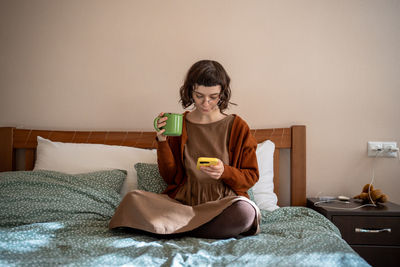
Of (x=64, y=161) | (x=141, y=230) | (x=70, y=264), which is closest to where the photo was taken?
(x=70, y=264)

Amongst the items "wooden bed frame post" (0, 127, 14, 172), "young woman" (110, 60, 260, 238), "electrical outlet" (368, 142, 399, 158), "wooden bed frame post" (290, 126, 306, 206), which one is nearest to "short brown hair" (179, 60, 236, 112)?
"young woman" (110, 60, 260, 238)

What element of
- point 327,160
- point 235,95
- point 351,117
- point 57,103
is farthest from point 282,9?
point 57,103

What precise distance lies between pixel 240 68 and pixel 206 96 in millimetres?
695

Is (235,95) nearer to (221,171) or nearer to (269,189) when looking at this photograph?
(269,189)

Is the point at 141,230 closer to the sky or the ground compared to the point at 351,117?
closer to the ground

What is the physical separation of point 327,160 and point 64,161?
1527mm

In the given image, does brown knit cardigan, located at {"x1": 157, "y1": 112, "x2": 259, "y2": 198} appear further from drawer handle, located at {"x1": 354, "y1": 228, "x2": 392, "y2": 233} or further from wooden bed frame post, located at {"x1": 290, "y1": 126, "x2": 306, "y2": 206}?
drawer handle, located at {"x1": 354, "y1": 228, "x2": 392, "y2": 233}

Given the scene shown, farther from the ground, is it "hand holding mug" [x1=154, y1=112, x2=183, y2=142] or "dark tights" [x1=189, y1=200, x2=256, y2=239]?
"hand holding mug" [x1=154, y1=112, x2=183, y2=142]

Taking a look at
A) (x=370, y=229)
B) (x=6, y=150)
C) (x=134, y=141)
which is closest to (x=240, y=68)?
(x=134, y=141)

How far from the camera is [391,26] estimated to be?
2.03 metres

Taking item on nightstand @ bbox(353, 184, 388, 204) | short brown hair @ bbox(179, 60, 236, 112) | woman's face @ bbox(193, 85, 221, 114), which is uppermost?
short brown hair @ bbox(179, 60, 236, 112)

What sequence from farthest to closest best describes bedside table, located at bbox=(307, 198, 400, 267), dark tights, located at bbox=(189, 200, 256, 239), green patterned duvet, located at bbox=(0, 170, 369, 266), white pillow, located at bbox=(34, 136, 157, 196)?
1. white pillow, located at bbox=(34, 136, 157, 196)
2. bedside table, located at bbox=(307, 198, 400, 267)
3. dark tights, located at bbox=(189, 200, 256, 239)
4. green patterned duvet, located at bbox=(0, 170, 369, 266)

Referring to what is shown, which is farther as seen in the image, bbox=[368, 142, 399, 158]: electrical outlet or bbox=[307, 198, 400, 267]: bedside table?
bbox=[368, 142, 399, 158]: electrical outlet

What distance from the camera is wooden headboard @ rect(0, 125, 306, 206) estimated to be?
1.94 m
